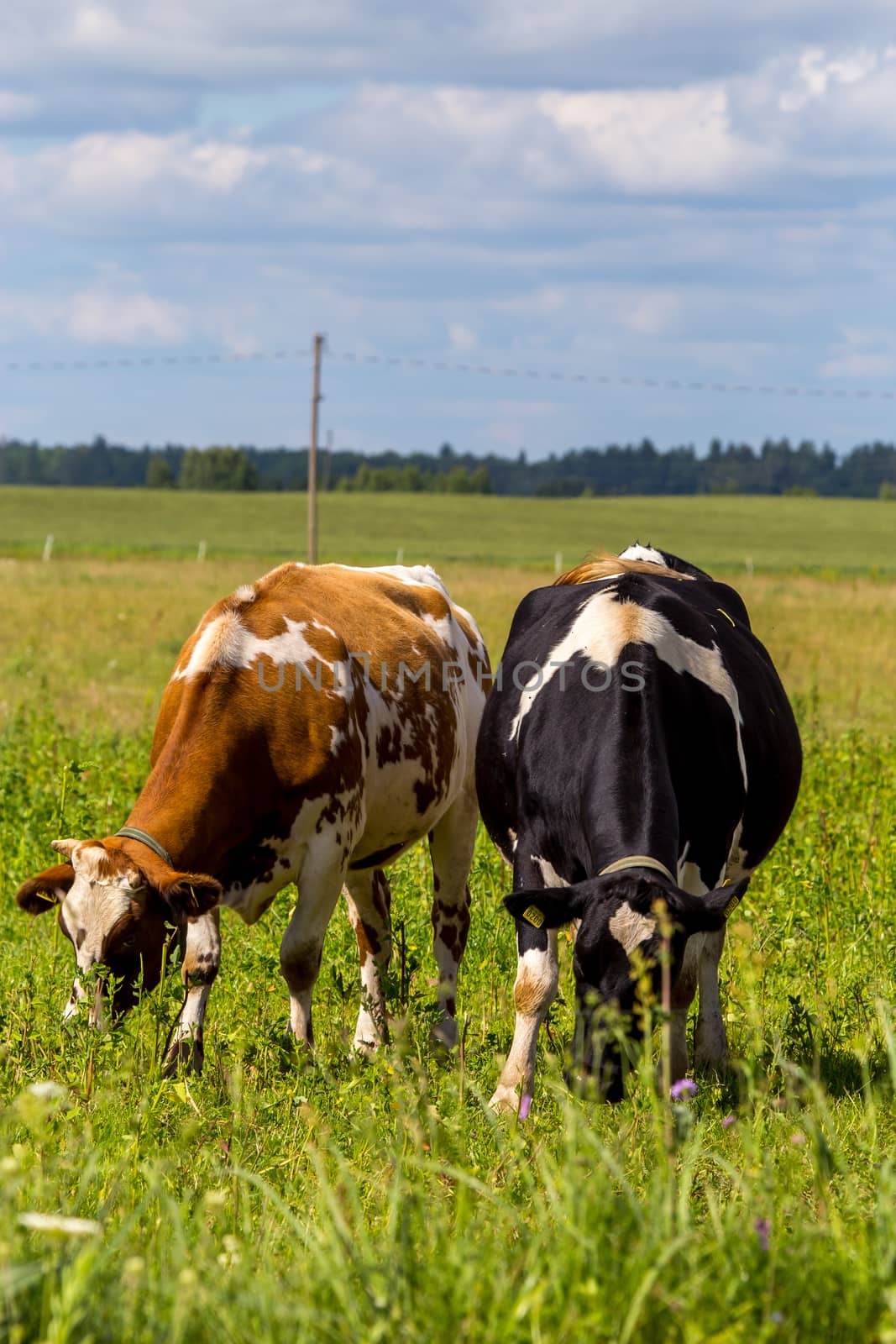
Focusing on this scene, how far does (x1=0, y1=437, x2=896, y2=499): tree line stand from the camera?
126 m

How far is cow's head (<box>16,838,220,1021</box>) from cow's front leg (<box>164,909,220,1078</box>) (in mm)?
264

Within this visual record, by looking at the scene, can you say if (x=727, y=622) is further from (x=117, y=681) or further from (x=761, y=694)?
(x=117, y=681)

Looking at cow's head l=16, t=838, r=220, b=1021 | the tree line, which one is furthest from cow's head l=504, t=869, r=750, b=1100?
the tree line

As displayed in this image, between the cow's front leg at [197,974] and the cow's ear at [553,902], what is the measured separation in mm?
1638

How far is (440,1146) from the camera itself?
3.26m

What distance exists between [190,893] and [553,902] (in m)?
1.53

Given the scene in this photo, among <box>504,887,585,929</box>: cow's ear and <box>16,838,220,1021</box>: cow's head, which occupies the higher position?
<box>504,887,585,929</box>: cow's ear

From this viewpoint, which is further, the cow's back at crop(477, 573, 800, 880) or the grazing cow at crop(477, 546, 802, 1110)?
the cow's back at crop(477, 573, 800, 880)

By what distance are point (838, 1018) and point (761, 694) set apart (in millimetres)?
1410

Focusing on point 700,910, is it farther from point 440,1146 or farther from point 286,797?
point 286,797

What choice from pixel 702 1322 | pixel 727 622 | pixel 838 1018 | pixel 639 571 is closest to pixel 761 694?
pixel 727 622

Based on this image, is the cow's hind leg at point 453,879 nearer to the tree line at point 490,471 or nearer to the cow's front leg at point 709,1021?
the cow's front leg at point 709,1021

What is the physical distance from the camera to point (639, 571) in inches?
259

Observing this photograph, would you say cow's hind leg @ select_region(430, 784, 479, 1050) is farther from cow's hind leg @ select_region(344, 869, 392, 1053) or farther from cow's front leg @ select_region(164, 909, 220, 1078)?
cow's front leg @ select_region(164, 909, 220, 1078)
